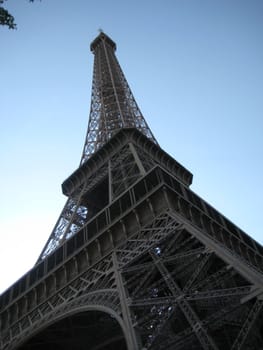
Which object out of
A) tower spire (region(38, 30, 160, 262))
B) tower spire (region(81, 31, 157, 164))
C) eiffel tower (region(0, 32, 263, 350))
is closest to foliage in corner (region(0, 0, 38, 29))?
eiffel tower (region(0, 32, 263, 350))

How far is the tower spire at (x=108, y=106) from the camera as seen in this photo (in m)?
42.2

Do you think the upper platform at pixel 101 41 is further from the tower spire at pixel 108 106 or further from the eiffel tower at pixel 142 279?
the eiffel tower at pixel 142 279

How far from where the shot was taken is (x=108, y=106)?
4888 centimetres

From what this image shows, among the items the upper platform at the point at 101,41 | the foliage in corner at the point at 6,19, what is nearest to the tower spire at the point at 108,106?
the upper platform at the point at 101,41

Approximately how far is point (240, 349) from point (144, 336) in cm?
387

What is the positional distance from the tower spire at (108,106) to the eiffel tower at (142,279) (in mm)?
9635

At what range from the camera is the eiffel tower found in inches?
462

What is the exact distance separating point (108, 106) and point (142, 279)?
3575cm

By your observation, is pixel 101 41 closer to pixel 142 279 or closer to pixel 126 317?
pixel 142 279

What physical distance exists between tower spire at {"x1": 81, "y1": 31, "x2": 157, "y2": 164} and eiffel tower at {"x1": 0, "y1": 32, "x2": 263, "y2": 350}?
9.64 metres

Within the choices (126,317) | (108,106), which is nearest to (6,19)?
(126,317)

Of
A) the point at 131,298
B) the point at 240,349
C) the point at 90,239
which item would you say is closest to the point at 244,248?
the point at 90,239

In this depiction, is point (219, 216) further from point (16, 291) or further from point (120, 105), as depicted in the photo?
point (120, 105)

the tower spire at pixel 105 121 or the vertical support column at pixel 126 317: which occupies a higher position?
the tower spire at pixel 105 121
